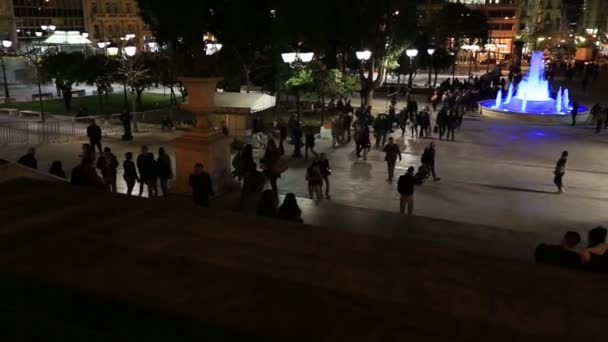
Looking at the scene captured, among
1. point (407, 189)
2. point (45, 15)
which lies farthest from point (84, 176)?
point (45, 15)

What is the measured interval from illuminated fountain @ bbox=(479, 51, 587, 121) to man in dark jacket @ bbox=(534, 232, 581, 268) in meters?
23.4

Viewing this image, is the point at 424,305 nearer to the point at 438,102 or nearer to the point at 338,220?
the point at 338,220

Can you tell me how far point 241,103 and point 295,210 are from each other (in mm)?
13364

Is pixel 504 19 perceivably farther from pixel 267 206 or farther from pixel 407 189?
pixel 267 206

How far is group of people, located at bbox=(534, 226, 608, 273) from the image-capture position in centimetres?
696

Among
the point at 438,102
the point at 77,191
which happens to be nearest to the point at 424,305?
the point at 77,191

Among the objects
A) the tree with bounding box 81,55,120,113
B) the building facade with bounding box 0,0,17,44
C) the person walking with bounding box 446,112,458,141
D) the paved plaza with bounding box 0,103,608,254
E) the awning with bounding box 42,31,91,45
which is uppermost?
the building facade with bounding box 0,0,17,44

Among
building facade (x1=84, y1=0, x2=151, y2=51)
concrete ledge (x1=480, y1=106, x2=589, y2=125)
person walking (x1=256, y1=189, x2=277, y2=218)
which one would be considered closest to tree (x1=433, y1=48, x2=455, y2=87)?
concrete ledge (x1=480, y1=106, x2=589, y2=125)

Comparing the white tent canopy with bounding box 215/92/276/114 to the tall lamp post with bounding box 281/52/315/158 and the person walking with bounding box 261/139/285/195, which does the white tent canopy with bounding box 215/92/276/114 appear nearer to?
the tall lamp post with bounding box 281/52/315/158

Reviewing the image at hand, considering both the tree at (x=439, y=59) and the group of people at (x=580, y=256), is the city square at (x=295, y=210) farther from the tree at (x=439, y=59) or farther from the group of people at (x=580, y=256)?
the tree at (x=439, y=59)

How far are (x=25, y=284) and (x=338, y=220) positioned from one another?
6.57 meters

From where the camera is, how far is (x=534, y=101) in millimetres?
32781

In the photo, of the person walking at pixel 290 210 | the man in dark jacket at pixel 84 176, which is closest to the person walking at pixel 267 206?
the person walking at pixel 290 210

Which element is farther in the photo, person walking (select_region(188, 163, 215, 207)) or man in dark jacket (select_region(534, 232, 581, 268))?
person walking (select_region(188, 163, 215, 207))
